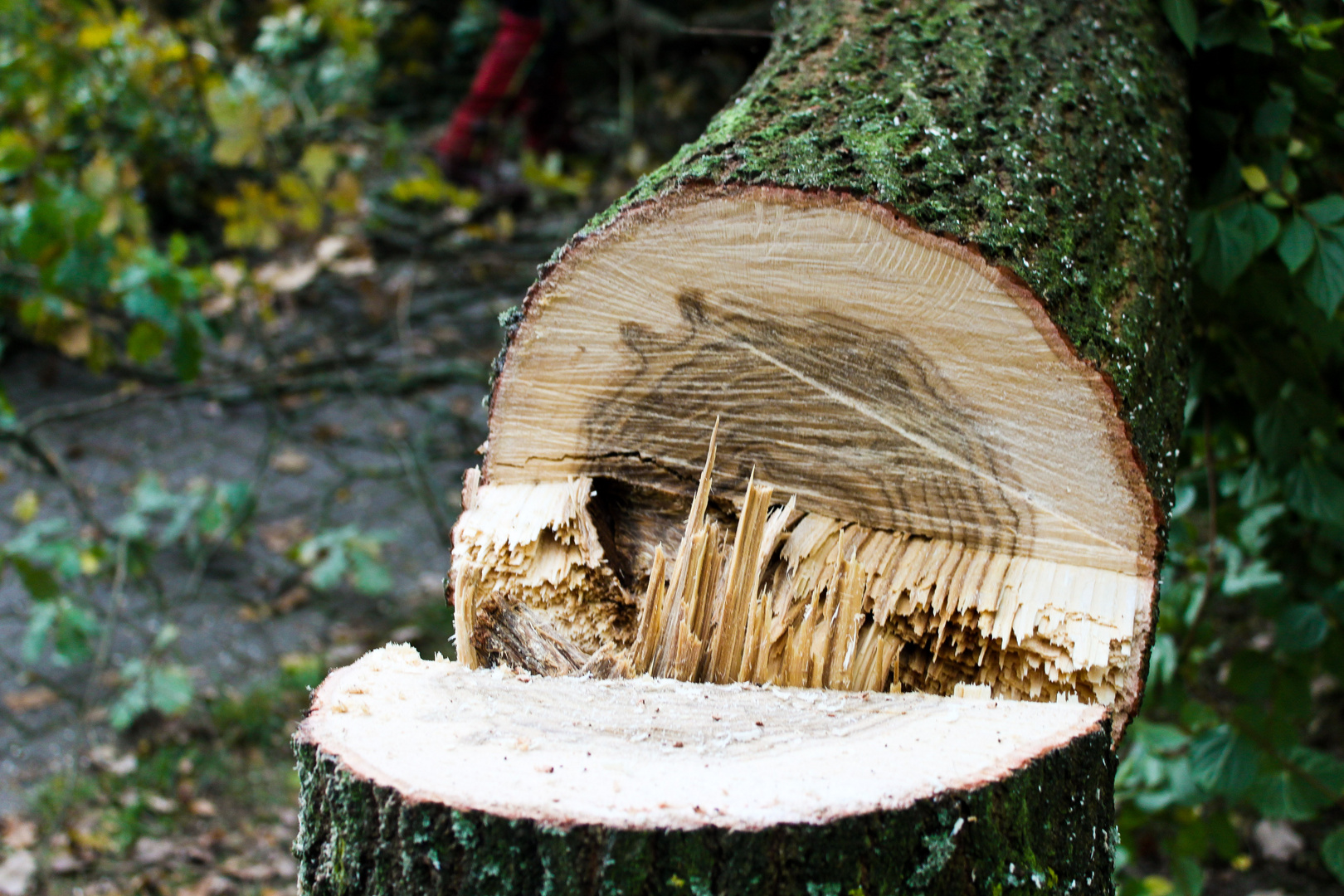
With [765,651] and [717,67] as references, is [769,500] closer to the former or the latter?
[765,651]

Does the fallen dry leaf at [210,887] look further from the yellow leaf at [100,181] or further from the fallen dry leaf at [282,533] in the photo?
the yellow leaf at [100,181]

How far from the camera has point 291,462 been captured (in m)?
3.95

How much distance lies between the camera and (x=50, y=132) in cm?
311

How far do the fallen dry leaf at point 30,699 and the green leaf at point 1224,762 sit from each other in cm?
282

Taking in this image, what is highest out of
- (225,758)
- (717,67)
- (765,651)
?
(717,67)

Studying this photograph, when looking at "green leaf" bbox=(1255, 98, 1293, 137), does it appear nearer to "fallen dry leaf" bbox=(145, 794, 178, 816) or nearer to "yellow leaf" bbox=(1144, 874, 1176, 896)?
"yellow leaf" bbox=(1144, 874, 1176, 896)

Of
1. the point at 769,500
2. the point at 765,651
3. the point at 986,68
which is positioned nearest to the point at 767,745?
the point at 765,651

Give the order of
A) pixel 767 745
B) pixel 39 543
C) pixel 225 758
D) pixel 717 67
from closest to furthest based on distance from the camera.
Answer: pixel 767 745 < pixel 39 543 < pixel 225 758 < pixel 717 67

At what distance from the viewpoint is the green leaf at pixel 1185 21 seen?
1.28 meters

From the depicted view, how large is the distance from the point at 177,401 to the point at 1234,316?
390 cm

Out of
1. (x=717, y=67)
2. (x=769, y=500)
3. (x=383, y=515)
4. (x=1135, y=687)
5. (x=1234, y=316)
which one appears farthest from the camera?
(x=717, y=67)

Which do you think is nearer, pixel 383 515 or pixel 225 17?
pixel 383 515

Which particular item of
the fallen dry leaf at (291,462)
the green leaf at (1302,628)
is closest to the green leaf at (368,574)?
the fallen dry leaf at (291,462)

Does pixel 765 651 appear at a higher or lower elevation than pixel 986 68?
lower
